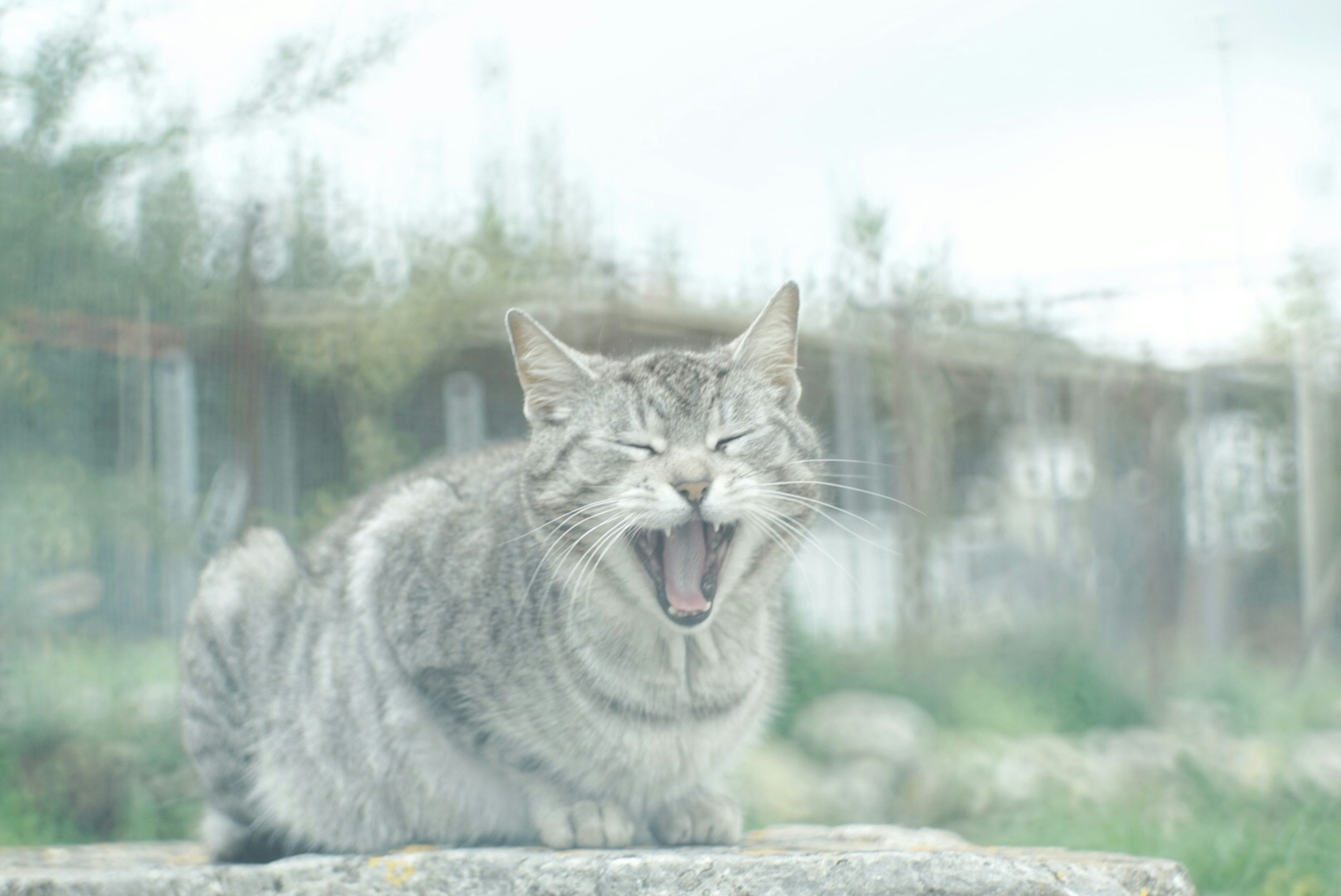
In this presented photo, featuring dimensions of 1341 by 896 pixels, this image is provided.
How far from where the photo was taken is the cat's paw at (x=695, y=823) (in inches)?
109

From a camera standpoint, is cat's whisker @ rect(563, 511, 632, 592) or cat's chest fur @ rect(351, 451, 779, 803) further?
cat's chest fur @ rect(351, 451, 779, 803)

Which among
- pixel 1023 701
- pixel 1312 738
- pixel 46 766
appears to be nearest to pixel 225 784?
pixel 46 766

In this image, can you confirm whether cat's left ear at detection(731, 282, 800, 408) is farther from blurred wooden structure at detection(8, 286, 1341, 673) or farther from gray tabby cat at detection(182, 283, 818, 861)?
blurred wooden structure at detection(8, 286, 1341, 673)

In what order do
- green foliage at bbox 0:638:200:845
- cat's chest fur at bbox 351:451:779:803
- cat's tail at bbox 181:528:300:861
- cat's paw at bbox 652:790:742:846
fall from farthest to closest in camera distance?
green foliage at bbox 0:638:200:845, cat's tail at bbox 181:528:300:861, cat's paw at bbox 652:790:742:846, cat's chest fur at bbox 351:451:779:803

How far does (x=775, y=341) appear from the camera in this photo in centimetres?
261

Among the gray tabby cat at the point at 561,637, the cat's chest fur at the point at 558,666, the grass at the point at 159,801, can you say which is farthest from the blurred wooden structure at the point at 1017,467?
the cat's chest fur at the point at 558,666

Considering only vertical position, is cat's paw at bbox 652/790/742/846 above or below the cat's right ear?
below

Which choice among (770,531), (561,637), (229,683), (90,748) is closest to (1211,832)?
(770,531)

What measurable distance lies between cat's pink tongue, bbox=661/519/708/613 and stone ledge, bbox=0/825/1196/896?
54cm

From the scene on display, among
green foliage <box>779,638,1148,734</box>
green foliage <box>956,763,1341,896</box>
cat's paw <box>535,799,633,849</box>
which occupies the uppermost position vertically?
cat's paw <box>535,799,633,849</box>

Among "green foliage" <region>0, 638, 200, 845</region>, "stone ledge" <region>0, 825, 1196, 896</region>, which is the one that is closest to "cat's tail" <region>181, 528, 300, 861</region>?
"stone ledge" <region>0, 825, 1196, 896</region>

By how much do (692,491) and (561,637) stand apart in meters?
0.54

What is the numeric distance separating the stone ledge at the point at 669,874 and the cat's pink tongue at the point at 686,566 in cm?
54

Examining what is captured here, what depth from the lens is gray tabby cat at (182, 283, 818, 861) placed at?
7.93ft
